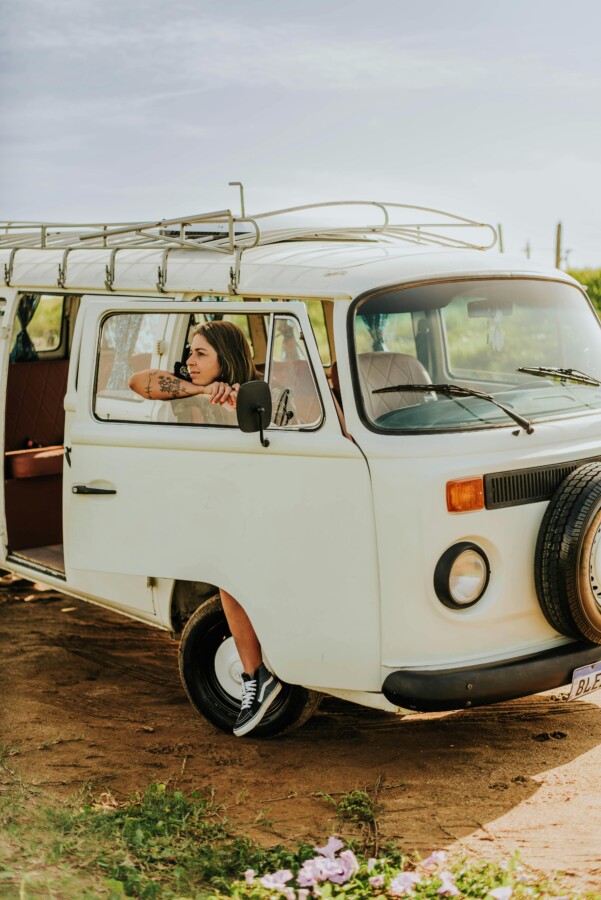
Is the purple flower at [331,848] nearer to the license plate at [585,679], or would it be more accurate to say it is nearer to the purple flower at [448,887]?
the purple flower at [448,887]

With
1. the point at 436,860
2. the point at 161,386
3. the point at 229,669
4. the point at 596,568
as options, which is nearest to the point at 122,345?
the point at 161,386

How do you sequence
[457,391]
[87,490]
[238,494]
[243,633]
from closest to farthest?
1. [457,391]
2. [238,494]
3. [243,633]
4. [87,490]

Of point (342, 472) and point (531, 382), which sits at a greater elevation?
point (531, 382)

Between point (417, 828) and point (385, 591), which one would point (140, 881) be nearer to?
point (417, 828)

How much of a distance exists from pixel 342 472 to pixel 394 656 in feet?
2.55

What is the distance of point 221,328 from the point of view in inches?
197

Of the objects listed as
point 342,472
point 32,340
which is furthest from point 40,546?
point 342,472

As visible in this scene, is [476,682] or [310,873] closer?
[310,873]

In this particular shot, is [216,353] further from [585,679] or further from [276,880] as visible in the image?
[276,880]

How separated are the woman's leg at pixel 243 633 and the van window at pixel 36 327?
303cm

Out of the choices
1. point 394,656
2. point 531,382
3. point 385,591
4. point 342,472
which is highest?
point 531,382

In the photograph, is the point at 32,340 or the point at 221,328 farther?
the point at 32,340

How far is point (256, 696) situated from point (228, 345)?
1.62 meters

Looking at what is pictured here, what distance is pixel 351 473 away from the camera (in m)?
4.37
